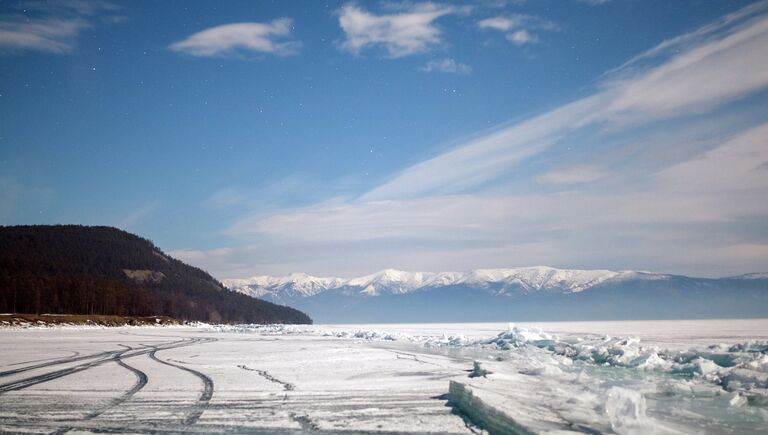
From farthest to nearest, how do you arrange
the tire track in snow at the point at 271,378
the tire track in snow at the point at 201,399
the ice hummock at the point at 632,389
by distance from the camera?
the tire track in snow at the point at 271,378 < the tire track in snow at the point at 201,399 < the ice hummock at the point at 632,389

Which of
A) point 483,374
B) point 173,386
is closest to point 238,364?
point 173,386

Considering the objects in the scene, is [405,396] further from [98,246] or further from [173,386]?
[98,246]

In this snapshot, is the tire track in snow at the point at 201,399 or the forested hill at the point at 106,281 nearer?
the tire track in snow at the point at 201,399

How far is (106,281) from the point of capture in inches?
4542

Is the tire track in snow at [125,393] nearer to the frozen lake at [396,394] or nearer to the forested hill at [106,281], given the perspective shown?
the frozen lake at [396,394]

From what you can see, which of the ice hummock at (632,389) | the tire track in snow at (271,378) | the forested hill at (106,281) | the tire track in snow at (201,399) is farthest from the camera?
the forested hill at (106,281)

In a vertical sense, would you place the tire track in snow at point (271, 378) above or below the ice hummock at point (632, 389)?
below

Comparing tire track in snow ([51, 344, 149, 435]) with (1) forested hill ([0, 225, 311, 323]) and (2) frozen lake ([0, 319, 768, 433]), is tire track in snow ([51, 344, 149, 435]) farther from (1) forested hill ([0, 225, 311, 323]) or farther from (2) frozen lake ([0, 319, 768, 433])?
(1) forested hill ([0, 225, 311, 323])

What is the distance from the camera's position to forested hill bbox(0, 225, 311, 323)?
93500 millimetres

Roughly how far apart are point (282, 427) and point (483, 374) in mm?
6534

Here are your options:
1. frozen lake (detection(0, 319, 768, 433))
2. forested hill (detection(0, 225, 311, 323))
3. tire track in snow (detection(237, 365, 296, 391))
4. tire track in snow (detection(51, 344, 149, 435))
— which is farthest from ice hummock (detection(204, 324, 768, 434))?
forested hill (detection(0, 225, 311, 323))

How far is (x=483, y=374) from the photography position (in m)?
12.6

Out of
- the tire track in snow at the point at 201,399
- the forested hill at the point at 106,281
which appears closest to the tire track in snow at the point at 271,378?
the tire track in snow at the point at 201,399

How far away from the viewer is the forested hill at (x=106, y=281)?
93.5 metres
